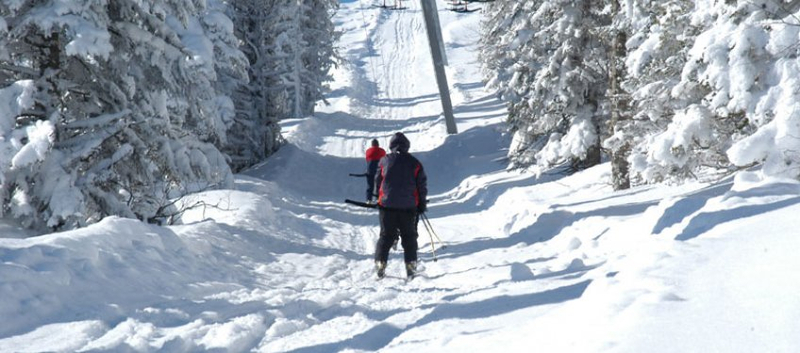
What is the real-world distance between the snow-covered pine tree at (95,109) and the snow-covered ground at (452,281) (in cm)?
136

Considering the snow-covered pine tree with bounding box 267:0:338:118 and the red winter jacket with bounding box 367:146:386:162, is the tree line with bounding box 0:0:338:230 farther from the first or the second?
the snow-covered pine tree with bounding box 267:0:338:118

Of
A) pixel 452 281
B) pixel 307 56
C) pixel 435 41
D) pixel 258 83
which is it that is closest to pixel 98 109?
pixel 452 281

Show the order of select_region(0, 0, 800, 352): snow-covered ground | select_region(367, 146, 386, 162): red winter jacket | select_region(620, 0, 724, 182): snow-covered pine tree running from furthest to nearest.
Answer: select_region(367, 146, 386, 162): red winter jacket
select_region(620, 0, 724, 182): snow-covered pine tree
select_region(0, 0, 800, 352): snow-covered ground

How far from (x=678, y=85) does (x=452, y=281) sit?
4.96 metres

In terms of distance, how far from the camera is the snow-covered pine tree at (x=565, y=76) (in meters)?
17.3

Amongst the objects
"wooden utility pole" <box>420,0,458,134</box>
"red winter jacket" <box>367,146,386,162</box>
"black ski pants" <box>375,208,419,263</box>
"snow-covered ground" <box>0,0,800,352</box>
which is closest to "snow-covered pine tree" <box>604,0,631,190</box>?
"snow-covered ground" <box>0,0,800,352</box>

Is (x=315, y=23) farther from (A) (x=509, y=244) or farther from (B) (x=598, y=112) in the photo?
(A) (x=509, y=244)

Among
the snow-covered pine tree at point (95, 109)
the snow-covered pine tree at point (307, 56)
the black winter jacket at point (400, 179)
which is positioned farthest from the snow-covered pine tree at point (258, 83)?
the black winter jacket at point (400, 179)

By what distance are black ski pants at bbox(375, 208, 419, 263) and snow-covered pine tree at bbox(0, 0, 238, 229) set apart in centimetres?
455

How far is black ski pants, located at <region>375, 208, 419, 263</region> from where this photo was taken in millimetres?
9242

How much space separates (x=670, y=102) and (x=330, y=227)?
26.5 ft

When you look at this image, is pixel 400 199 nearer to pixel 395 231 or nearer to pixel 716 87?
pixel 395 231

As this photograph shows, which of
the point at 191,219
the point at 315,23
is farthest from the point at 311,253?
the point at 315,23

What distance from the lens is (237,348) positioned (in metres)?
5.52
